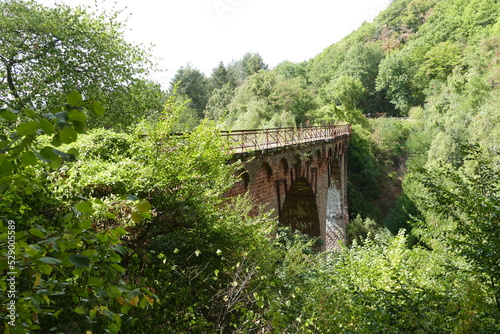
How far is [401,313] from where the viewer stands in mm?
4926

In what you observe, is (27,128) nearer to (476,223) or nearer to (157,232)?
(157,232)

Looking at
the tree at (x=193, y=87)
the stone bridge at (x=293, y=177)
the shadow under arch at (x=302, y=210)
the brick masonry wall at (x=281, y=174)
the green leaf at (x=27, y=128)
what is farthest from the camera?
the tree at (x=193, y=87)

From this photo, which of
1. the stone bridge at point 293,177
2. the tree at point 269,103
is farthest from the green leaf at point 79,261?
the tree at point 269,103

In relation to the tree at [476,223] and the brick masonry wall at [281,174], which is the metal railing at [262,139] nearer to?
the brick masonry wall at [281,174]

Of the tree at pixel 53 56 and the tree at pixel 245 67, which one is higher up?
the tree at pixel 245 67

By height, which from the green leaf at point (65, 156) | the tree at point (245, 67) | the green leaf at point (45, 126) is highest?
the tree at point (245, 67)

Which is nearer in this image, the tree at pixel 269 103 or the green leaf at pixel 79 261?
the green leaf at pixel 79 261

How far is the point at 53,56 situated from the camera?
1109 cm

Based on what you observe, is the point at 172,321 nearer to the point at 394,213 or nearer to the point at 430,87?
the point at 394,213

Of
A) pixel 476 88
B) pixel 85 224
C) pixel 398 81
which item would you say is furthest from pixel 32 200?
pixel 398 81

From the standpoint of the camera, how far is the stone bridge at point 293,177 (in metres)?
9.55

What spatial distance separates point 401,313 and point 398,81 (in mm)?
54846

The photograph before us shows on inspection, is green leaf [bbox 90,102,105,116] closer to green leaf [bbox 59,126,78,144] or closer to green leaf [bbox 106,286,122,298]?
green leaf [bbox 59,126,78,144]

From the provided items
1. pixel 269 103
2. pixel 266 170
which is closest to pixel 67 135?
pixel 266 170
